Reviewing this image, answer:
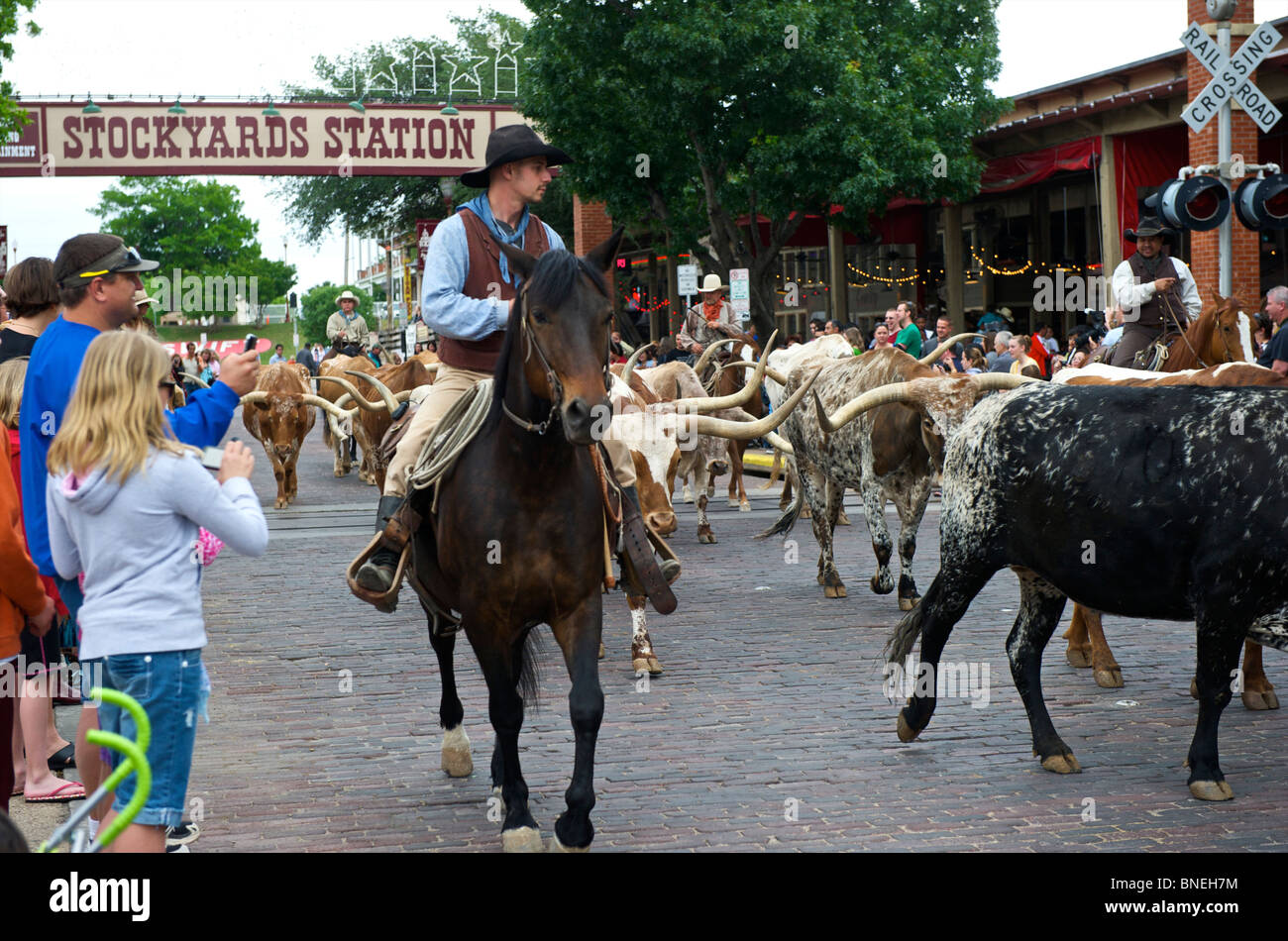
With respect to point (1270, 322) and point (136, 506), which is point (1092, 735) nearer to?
point (136, 506)

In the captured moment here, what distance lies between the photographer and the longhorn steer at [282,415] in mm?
17672

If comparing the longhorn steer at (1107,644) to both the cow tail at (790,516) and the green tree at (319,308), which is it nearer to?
the cow tail at (790,516)

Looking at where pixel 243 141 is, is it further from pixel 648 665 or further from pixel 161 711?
pixel 161 711

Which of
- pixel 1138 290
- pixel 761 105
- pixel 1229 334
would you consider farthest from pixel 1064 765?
pixel 761 105

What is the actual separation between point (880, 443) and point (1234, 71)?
187 inches

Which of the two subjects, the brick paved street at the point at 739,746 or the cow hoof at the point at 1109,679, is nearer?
the brick paved street at the point at 739,746

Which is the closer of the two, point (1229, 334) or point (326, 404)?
point (1229, 334)

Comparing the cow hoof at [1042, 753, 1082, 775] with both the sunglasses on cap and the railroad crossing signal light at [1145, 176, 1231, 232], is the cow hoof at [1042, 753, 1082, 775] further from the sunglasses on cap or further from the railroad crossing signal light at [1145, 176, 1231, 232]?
the railroad crossing signal light at [1145, 176, 1231, 232]

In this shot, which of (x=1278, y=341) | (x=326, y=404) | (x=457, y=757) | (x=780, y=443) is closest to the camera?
(x=457, y=757)

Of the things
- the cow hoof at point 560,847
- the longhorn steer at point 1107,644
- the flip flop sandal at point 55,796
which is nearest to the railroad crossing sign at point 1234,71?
the longhorn steer at point 1107,644

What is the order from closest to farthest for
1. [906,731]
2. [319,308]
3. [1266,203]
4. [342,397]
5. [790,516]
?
[906,731] < [1266,203] < [790,516] < [342,397] < [319,308]

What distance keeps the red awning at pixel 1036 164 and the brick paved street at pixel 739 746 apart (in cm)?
1549

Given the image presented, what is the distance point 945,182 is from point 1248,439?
829 inches

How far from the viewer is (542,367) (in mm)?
4996
